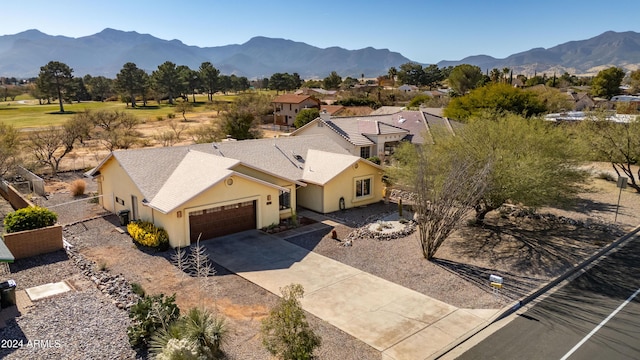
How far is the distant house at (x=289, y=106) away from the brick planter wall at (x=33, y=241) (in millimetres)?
55923

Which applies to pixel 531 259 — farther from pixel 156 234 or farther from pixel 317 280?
pixel 156 234

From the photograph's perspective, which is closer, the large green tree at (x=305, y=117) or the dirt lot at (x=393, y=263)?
the dirt lot at (x=393, y=263)

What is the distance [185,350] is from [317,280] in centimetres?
707

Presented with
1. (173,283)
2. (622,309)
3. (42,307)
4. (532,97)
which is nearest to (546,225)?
(622,309)

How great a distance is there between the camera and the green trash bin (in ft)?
43.4

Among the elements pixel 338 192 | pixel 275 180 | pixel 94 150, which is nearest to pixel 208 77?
pixel 94 150

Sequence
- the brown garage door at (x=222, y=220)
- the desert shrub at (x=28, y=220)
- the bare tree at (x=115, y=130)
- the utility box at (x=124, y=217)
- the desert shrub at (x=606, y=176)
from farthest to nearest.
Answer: the bare tree at (x=115, y=130) → the desert shrub at (x=606, y=176) → the utility box at (x=124, y=217) → the brown garage door at (x=222, y=220) → the desert shrub at (x=28, y=220)

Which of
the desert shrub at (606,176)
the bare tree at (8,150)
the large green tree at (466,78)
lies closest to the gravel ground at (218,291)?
the bare tree at (8,150)

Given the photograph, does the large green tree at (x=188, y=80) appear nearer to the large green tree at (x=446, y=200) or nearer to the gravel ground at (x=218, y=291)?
the gravel ground at (x=218, y=291)

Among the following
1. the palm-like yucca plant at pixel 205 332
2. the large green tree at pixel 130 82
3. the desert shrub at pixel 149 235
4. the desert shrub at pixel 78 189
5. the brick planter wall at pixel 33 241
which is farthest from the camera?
the large green tree at pixel 130 82

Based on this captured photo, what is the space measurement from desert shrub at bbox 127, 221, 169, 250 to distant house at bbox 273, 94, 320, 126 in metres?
53.9

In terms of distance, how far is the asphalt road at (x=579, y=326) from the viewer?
38.2 ft

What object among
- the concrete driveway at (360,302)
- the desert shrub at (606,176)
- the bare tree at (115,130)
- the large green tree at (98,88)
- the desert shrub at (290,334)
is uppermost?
the large green tree at (98,88)

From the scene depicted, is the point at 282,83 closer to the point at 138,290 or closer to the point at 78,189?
the point at 78,189
